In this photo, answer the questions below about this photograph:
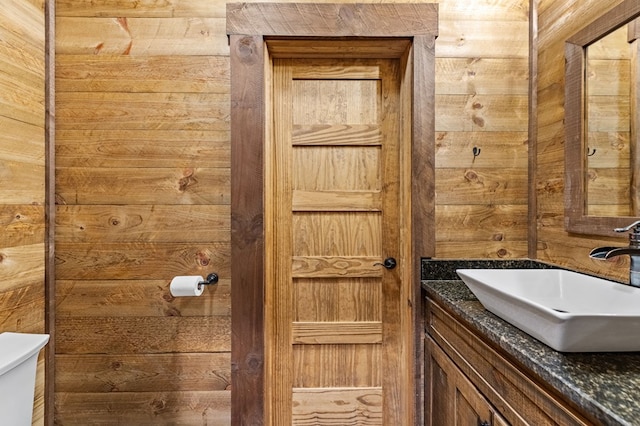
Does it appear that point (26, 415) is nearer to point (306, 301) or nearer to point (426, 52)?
point (306, 301)

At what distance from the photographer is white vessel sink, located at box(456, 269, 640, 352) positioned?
66 cm

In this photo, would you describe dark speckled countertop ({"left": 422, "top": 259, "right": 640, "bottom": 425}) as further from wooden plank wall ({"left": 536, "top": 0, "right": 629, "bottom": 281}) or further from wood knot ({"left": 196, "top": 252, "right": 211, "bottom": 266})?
wood knot ({"left": 196, "top": 252, "right": 211, "bottom": 266})

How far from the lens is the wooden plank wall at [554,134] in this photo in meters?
1.22

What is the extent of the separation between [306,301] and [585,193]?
122 centimetres

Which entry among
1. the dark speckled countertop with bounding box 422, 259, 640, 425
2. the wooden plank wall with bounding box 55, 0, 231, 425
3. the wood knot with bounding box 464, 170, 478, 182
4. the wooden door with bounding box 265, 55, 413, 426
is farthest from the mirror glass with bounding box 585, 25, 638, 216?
the wooden plank wall with bounding box 55, 0, 231, 425

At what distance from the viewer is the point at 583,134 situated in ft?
3.95

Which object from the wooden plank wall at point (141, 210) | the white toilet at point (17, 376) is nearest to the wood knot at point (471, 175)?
the wooden plank wall at point (141, 210)

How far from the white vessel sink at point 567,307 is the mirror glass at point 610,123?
274 millimetres

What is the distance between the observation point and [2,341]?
111 centimetres

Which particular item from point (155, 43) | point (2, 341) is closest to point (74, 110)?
point (155, 43)

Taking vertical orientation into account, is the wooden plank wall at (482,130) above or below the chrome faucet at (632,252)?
above

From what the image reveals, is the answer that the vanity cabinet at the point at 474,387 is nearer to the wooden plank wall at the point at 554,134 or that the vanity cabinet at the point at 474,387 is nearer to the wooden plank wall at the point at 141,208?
the wooden plank wall at the point at 554,134

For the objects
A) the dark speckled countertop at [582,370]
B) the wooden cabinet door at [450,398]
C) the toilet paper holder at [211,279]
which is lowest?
the wooden cabinet door at [450,398]

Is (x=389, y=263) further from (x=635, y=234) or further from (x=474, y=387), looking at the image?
(x=635, y=234)
